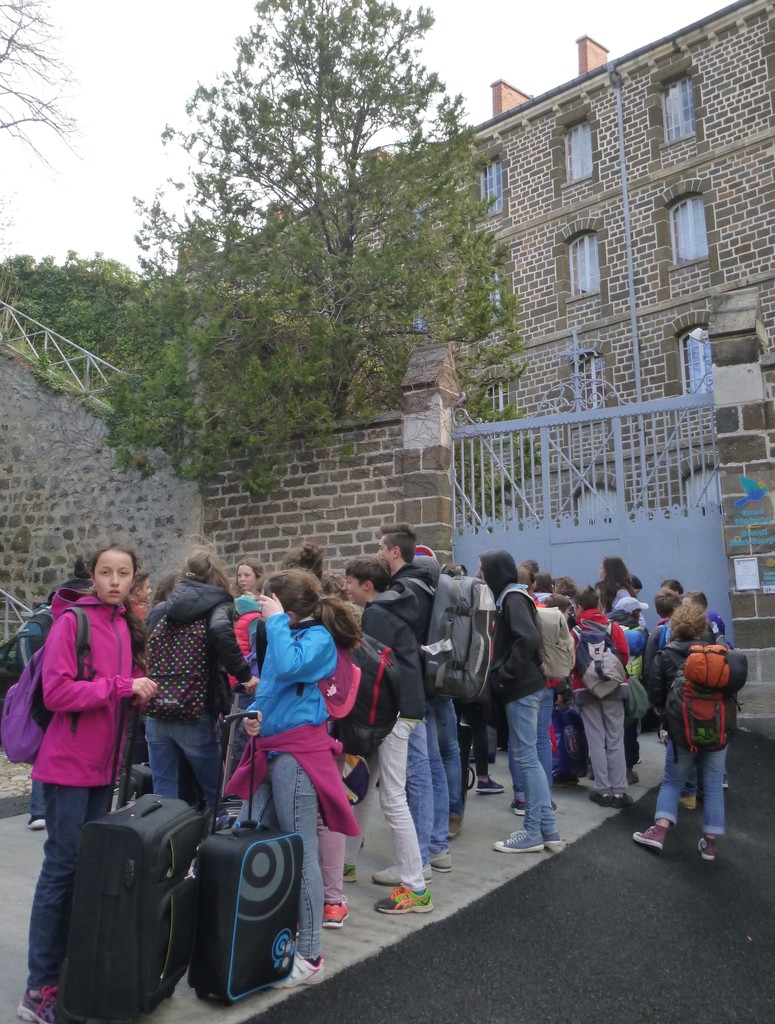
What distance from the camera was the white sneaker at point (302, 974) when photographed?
327cm

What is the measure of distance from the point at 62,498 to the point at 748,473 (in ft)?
28.9

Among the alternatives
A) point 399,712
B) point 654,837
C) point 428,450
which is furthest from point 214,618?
point 428,450

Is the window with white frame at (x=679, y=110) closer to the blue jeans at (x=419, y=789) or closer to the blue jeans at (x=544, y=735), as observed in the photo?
the blue jeans at (x=544, y=735)

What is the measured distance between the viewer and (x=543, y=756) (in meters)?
5.73

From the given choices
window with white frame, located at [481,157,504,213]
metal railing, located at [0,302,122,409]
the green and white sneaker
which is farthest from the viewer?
window with white frame, located at [481,157,504,213]

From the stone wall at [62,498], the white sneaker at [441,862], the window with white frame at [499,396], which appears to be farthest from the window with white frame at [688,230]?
the white sneaker at [441,862]

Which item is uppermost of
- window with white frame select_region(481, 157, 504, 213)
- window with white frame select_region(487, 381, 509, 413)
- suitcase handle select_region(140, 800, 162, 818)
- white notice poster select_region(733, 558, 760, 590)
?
window with white frame select_region(481, 157, 504, 213)

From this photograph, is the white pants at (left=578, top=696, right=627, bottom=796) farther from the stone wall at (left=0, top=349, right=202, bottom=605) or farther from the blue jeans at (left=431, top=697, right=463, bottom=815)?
the stone wall at (left=0, top=349, right=202, bottom=605)

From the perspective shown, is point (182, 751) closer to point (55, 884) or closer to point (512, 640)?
point (55, 884)

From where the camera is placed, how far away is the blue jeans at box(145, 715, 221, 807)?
4.39m

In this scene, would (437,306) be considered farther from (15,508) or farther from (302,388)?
(15,508)

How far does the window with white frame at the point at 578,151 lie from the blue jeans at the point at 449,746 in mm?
18543

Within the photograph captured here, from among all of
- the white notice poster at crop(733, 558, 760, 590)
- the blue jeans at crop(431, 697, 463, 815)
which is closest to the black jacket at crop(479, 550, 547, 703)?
the blue jeans at crop(431, 697, 463, 815)

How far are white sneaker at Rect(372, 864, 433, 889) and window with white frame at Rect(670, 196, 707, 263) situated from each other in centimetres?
1738
